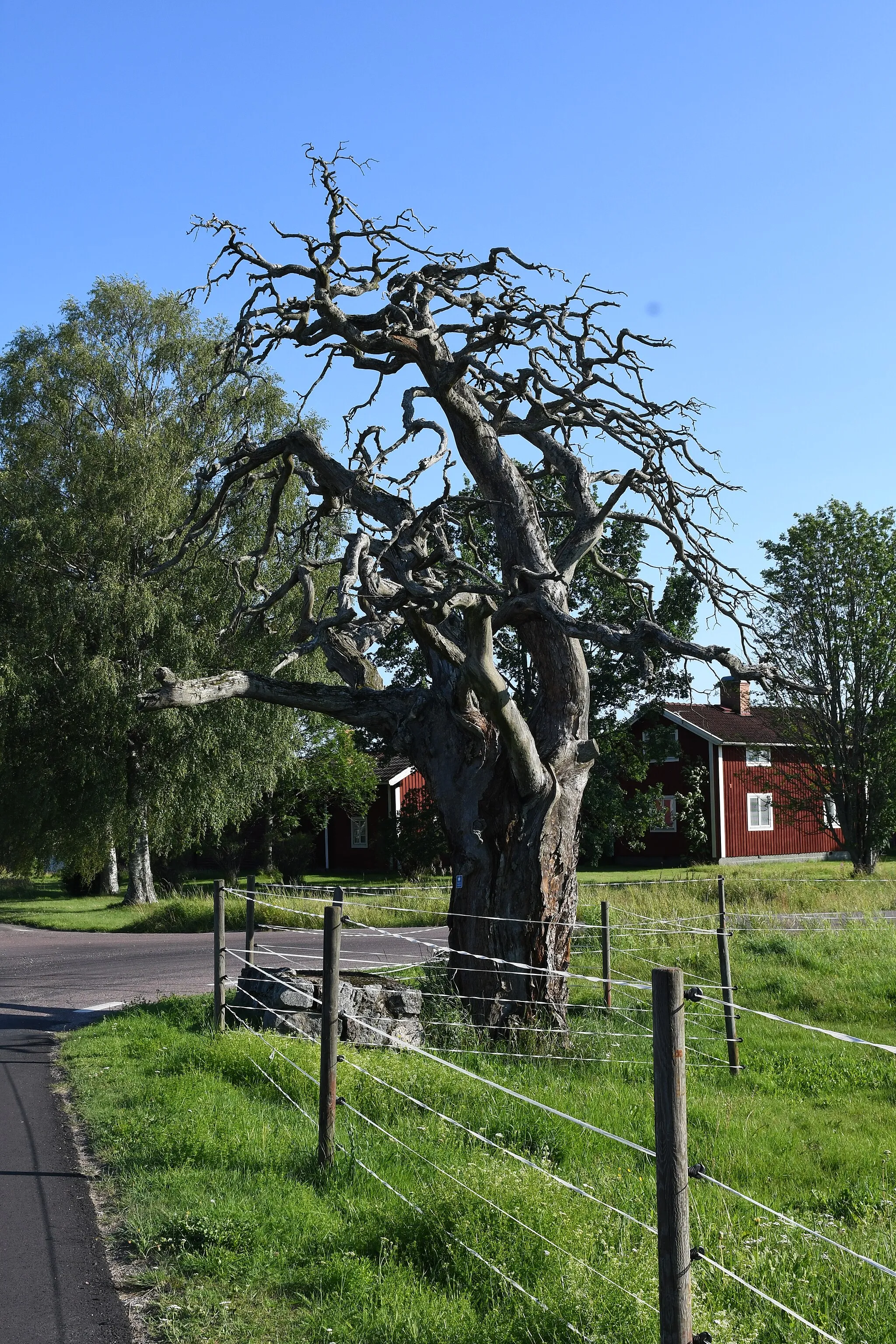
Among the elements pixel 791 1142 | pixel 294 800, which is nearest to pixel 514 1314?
pixel 791 1142

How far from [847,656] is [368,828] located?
927 inches

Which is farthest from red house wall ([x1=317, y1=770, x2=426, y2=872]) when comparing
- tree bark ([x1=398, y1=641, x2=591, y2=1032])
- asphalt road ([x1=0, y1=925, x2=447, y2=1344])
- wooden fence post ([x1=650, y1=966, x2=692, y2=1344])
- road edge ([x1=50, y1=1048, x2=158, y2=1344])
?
wooden fence post ([x1=650, y1=966, x2=692, y2=1344])

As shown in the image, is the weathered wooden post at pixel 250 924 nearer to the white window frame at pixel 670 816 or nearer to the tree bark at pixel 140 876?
the tree bark at pixel 140 876

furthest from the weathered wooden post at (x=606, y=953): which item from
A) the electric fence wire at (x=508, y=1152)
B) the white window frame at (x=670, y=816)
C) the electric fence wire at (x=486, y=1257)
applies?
the white window frame at (x=670, y=816)

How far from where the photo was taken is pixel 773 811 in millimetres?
45688

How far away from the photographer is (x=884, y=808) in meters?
33.1

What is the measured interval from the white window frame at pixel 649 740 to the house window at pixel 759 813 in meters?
3.29

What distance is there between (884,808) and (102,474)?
2292cm

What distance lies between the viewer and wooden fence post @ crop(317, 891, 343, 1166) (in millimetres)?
6645

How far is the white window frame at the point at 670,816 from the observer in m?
44.7

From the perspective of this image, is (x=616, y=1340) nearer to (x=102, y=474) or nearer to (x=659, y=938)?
(x=659, y=938)

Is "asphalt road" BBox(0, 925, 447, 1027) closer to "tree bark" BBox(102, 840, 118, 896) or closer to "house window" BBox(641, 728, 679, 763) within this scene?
"tree bark" BBox(102, 840, 118, 896)

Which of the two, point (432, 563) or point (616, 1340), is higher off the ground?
point (432, 563)

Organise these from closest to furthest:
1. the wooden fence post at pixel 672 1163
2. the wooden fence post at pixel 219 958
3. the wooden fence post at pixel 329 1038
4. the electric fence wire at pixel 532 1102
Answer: the wooden fence post at pixel 672 1163 < the electric fence wire at pixel 532 1102 < the wooden fence post at pixel 329 1038 < the wooden fence post at pixel 219 958
